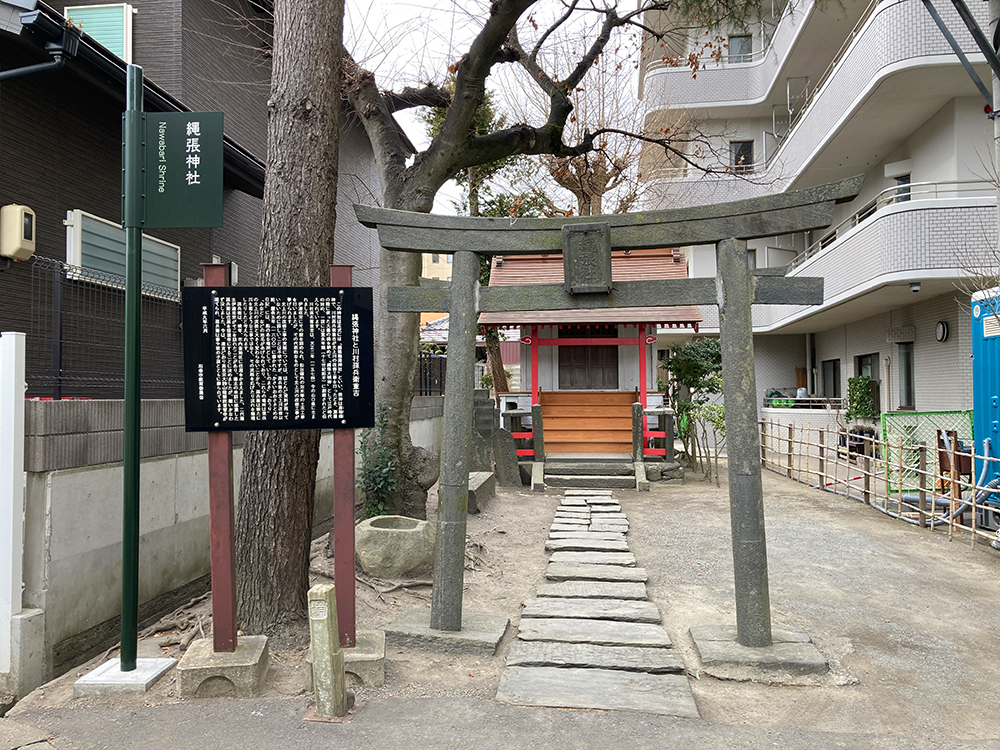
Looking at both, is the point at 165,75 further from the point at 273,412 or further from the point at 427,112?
the point at 273,412

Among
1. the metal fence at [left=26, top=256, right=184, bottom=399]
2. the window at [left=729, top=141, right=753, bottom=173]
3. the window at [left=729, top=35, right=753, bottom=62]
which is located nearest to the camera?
the metal fence at [left=26, top=256, right=184, bottom=399]

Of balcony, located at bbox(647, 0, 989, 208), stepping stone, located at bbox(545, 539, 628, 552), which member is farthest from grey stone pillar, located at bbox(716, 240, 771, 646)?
balcony, located at bbox(647, 0, 989, 208)

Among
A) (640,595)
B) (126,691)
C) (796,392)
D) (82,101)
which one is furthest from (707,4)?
(796,392)

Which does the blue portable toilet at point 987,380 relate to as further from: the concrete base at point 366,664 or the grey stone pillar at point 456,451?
the concrete base at point 366,664

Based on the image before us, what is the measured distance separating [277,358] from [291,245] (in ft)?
3.55

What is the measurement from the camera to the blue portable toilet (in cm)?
848

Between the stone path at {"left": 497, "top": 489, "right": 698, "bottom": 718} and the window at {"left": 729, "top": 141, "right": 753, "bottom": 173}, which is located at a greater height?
the window at {"left": 729, "top": 141, "right": 753, "bottom": 173}

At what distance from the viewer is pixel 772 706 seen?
4172mm

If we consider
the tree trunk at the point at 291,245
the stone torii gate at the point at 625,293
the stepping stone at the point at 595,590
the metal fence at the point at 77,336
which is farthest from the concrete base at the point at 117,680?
the stepping stone at the point at 595,590

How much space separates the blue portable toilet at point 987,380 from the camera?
334 inches

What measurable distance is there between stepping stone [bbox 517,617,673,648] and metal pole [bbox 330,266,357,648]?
1437 mm

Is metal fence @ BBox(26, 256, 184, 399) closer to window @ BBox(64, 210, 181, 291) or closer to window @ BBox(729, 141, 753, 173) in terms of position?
window @ BBox(64, 210, 181, 291)

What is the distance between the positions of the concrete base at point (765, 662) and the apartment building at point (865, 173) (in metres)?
6.86

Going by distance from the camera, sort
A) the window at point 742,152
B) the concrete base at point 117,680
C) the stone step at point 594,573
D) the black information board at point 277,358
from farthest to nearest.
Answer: the window at point 742,152 → the stone step at point 594,573 → the black information board at point 277,358 → the concrete base at point 117,680
